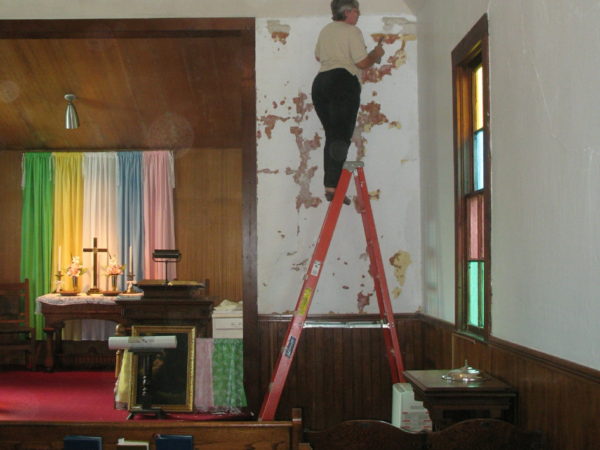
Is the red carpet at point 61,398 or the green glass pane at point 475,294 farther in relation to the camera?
the red carpet at point 61,398

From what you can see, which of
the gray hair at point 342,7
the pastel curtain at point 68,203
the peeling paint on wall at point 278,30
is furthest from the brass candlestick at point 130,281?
the gray hair at point 342,7

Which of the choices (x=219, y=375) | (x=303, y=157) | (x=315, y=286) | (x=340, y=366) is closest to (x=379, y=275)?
(x=315, y=286)

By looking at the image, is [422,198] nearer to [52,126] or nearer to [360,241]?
[360,241]

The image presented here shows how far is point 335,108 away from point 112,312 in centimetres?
447

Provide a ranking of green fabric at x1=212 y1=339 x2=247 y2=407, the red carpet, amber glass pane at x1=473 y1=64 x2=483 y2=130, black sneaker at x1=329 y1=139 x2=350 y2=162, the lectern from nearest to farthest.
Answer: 1. amber glass pane at x1=473 y1=64 x2=483 y2=130
2. the lectern
3. black sneaker at x1=329 y1=139 x2=350 y2=162
4. green fabric at x1=212 y1=339 x2=247 y2=407
5. the red carpet

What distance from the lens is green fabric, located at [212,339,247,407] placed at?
5.59 m

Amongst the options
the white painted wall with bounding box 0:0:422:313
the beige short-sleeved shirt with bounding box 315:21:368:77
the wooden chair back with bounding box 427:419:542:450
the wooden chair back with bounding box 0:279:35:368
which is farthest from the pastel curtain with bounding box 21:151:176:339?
the wooden chair back with bounding box 427:419:542:450

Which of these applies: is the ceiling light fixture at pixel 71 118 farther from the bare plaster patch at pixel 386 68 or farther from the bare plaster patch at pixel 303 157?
the bare plaster patch at pixel 386 68

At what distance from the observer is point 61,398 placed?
720 centimetres

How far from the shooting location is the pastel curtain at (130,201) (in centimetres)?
934

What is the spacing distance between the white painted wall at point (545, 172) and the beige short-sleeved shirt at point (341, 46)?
927 mm

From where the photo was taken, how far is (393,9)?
5387 mm

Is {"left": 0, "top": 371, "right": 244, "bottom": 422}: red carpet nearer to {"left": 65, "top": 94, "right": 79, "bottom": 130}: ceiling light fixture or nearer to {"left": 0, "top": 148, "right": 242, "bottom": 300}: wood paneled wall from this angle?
{"left": 0, "top": 148, "right": 242, "bottom": 300}: wood paneled wall

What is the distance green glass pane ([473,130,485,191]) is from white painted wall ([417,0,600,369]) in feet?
1.44
